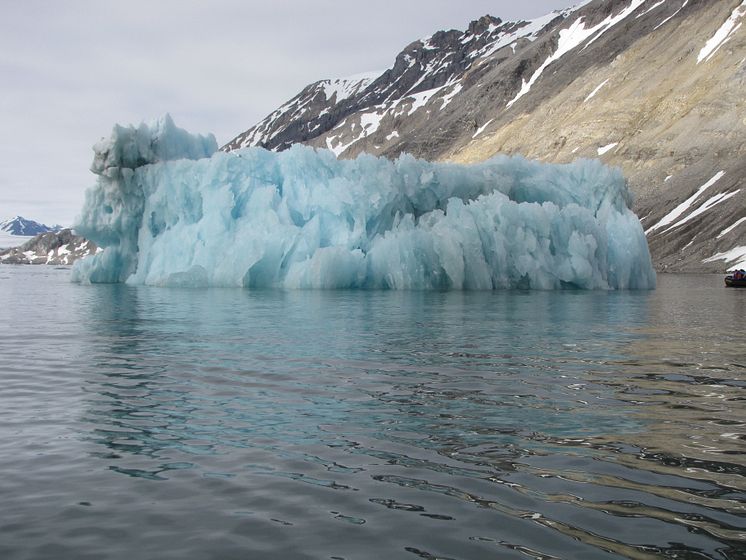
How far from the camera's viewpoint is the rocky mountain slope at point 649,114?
81.8 m

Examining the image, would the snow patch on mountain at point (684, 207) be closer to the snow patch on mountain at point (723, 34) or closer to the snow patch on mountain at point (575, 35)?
the snow patch on mountain at point (723, 34)

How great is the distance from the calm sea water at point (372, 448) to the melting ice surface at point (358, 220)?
16675 millimetres

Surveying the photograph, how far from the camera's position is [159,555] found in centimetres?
485

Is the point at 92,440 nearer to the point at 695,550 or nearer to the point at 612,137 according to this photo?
the point at 695,550

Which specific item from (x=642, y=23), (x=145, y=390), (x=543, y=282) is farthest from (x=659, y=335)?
(x=642, y=23)

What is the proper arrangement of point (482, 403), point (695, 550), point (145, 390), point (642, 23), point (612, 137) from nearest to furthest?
point (695, 550)
point (482, 403)
point (145, 390)
point (612, 137)
point (642, 23)

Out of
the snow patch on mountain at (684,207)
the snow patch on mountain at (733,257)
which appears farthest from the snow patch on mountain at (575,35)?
the snow patch on mountain at (733,257)

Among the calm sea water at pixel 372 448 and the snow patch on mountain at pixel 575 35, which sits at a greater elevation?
the snow patch on mountain at pixel 575 35

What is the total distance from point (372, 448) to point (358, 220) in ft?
86.3

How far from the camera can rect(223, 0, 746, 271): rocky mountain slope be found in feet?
268

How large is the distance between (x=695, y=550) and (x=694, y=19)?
115 m

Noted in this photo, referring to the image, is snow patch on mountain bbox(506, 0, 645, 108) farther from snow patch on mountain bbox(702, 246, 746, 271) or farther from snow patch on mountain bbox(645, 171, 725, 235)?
snow patch on mountain bbox(702, 246, 746, 271)

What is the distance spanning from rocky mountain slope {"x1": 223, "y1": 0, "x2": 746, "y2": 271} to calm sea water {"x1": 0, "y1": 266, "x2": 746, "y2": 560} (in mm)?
65183

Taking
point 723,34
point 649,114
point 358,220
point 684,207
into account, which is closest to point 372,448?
point 358,220
